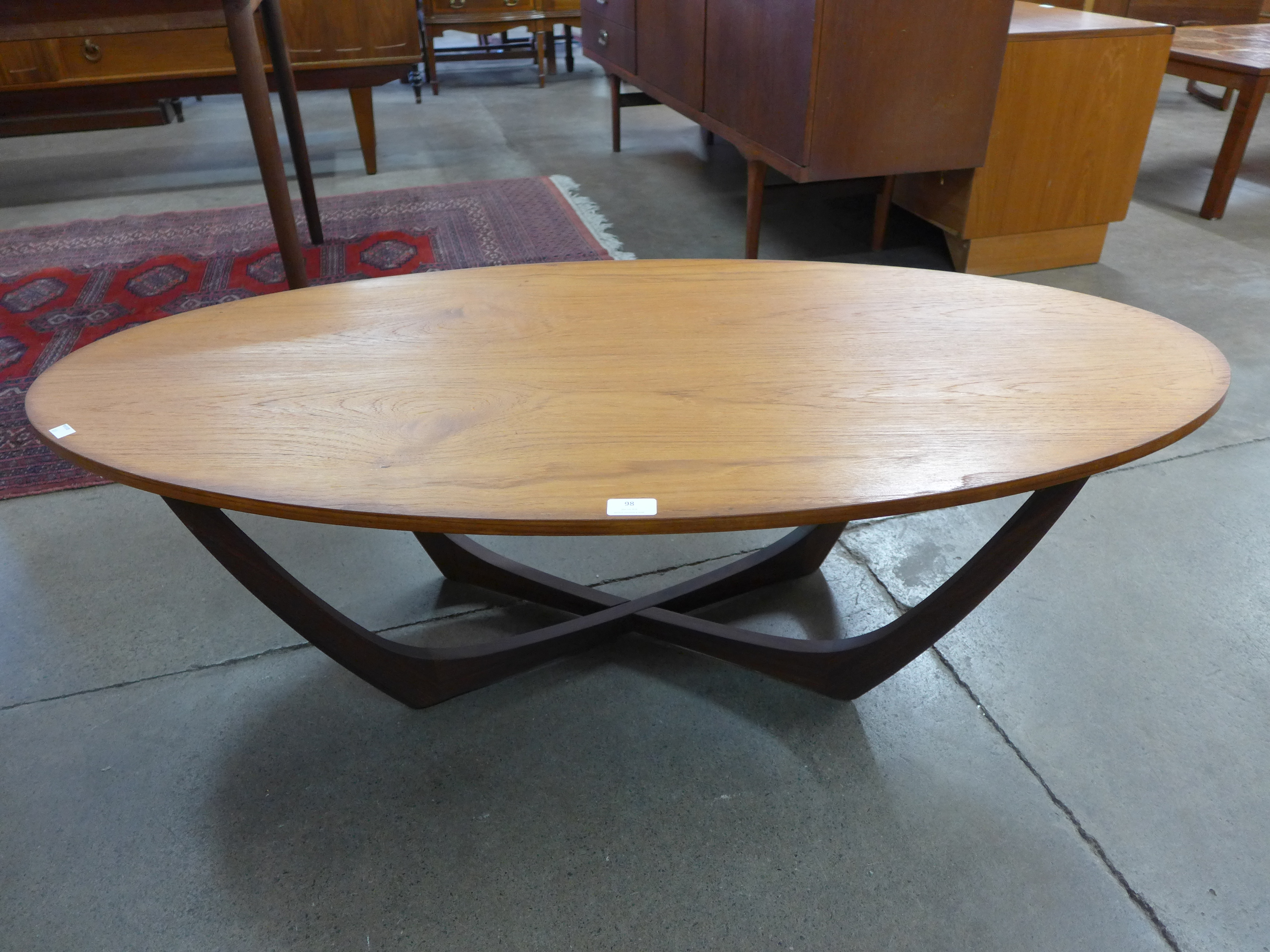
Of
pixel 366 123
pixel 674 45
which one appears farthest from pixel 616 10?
pixel 366 123

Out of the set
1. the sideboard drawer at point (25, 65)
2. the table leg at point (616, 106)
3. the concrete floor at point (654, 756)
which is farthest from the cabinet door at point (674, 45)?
the sideboard drawer at point (25, 65)

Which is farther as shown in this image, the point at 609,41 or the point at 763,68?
the point at 609,41

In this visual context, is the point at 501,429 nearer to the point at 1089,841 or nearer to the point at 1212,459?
the point at 1089,841

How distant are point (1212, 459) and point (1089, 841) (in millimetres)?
1026

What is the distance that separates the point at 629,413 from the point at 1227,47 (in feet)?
10.00

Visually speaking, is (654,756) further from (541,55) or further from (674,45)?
(541,55)

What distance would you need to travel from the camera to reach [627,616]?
47.9 inches

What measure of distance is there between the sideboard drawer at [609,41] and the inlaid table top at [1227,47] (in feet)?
5.72

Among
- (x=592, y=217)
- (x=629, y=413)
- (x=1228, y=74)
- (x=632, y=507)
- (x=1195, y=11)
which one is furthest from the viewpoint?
(x=1195, y=11)

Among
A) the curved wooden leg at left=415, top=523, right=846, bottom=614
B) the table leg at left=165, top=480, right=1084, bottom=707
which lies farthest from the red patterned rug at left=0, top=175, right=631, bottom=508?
the table leg at left=165, top=480, right=1084, bottom=707

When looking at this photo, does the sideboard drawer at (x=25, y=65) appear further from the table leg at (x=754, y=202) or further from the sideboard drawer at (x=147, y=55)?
the table leg at (x=754, y=202)

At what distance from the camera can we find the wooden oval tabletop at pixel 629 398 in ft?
2.42

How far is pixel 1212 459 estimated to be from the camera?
168 centimetres

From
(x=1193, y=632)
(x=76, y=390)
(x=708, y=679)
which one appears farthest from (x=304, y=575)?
(x=1193, y=632)
